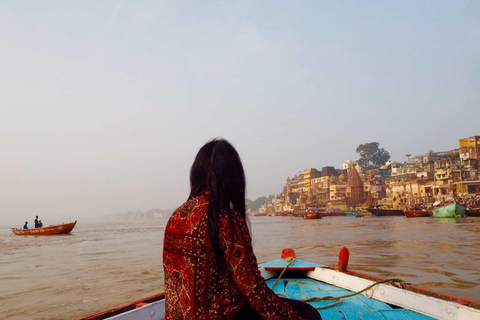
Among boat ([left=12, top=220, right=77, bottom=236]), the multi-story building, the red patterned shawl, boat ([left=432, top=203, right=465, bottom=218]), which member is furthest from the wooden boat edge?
the multi-story building

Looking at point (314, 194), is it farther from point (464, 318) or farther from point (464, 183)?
point (464, 318)

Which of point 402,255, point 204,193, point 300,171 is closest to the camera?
point 204,193

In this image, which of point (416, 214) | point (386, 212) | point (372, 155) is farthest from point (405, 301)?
point (372, 155)

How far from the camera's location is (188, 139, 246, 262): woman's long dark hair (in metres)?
1.67

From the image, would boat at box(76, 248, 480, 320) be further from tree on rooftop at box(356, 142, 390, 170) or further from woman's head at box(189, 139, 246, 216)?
tree on rooftop at box(356, 142, 390, 170)

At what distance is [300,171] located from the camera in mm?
102938

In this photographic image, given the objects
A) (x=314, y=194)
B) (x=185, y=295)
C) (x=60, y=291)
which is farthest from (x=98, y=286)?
(x=314, y=194)

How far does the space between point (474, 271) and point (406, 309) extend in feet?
19.0

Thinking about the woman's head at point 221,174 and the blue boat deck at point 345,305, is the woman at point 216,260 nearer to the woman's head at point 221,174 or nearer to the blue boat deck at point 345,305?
the woman's head at point 221,174

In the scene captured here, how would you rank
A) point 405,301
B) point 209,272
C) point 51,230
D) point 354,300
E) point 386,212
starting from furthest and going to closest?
point 386,212
point 51,230
point 354,300
point 405,301
point 209,272

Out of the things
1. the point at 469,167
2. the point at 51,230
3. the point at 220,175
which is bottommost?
the point at 51,230

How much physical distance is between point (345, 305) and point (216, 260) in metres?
2.30

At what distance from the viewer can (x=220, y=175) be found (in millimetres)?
1695

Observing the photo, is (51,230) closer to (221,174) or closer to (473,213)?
(221,174)
